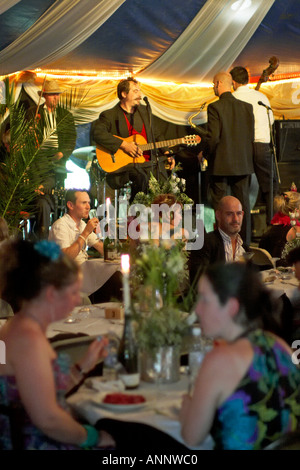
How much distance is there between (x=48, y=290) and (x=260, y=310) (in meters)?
0.70

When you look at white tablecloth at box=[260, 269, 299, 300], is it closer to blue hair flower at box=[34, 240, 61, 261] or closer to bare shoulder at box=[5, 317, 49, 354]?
blue hair flower at box=[34, 240, 61, 261]

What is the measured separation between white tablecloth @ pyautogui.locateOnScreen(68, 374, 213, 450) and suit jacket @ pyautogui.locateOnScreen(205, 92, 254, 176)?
18.8 ft

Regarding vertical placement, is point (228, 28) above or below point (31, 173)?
above

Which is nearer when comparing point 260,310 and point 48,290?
point 260,310

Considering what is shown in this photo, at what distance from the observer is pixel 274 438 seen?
200cm

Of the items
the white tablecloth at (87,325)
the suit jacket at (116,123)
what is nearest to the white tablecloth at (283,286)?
the white tablecloth at (87,325)

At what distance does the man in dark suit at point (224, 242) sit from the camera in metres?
5.31

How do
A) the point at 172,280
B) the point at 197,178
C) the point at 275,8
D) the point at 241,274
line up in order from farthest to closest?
the point at 197,178 → the point at 275,8 → the point at 172,280 → the point at 241,274

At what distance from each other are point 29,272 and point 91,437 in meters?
0.58

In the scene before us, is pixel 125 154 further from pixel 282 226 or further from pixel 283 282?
pixel 283 282

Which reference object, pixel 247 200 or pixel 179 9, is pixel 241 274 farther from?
pixel 179 9

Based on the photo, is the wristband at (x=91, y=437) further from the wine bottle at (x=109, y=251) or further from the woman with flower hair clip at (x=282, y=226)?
the woman with flower hair clip at (x=282, y=226)

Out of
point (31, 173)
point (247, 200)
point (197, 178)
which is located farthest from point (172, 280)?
point (197, 178)

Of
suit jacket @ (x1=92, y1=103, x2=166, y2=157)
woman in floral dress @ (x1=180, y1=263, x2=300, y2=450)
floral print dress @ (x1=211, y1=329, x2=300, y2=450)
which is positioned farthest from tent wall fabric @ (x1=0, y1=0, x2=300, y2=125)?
floral print dress @ (x1=211, y1=329, x2=300, y2=450)
